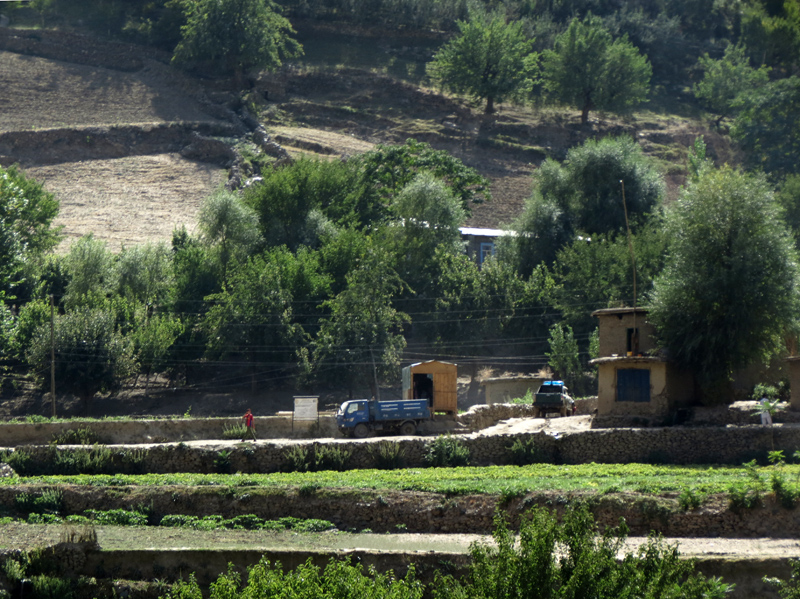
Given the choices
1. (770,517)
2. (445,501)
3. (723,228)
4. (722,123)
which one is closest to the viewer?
(770,517)

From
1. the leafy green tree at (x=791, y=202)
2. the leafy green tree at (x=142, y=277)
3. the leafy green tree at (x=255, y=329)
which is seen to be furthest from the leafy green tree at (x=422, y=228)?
the leafy green tree at (x=791, y=202)

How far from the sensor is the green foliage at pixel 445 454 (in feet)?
101

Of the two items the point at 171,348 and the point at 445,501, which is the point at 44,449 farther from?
the point at 171,348

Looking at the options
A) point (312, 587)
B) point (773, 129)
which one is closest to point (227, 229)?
point (312, 587)

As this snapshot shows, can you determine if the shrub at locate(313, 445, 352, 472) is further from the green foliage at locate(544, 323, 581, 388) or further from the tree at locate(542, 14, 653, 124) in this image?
the tree at locate(542, 14, 653, 124)

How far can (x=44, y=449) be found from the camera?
3111 centimetres

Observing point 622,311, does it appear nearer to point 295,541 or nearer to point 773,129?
point 295,541

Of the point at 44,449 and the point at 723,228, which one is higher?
the point at 723,228

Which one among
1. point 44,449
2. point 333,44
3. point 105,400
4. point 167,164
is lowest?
point 105,400

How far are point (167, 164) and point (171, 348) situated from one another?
1207 inches

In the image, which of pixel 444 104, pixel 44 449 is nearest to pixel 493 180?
pixel 444 104

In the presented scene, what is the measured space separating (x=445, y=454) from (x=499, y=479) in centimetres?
376

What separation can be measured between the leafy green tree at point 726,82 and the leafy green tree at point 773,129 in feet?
32.8

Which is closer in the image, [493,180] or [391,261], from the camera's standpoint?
Result: [391,261]
